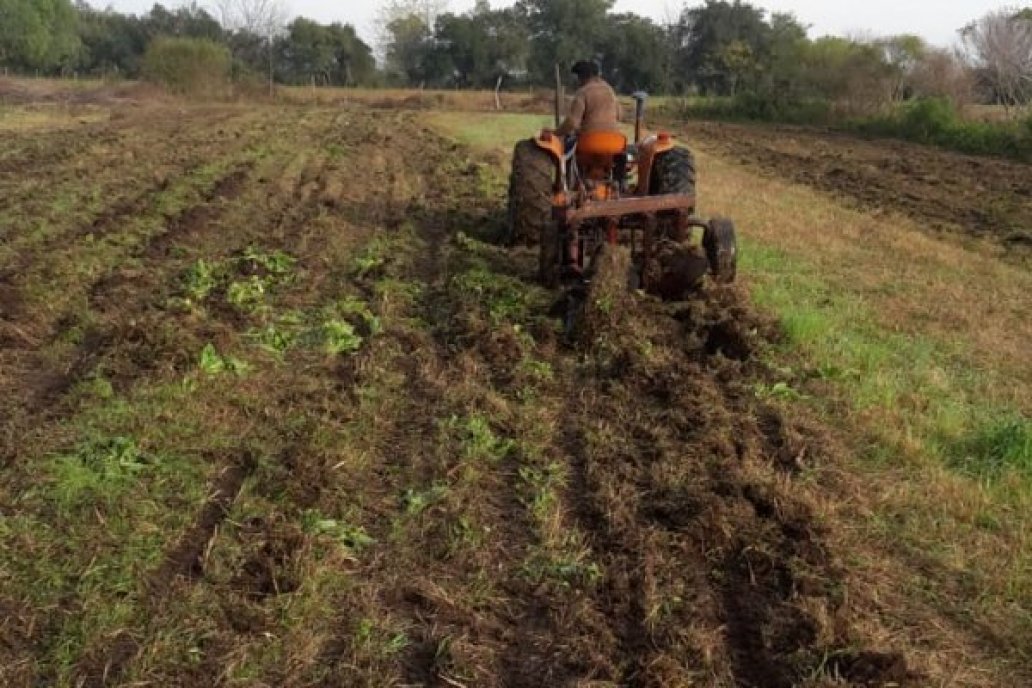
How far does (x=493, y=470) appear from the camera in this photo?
429cm

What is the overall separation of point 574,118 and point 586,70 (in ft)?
1.37

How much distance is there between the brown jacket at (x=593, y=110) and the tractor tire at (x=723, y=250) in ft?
3.85

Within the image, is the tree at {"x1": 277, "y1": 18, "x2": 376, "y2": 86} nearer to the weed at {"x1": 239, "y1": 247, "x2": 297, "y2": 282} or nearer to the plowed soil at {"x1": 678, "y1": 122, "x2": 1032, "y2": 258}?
the plowed soil at {"x1": 678, "y1": 122, "x2": 1032, "y2": 258}

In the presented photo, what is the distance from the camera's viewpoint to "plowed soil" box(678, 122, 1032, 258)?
1175cm

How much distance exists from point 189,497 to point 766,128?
28622mm

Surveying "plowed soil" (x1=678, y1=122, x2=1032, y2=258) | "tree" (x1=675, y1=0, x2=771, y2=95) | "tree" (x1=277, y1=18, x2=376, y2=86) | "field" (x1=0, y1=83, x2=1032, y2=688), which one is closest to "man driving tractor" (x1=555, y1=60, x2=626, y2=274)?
"field" (x1=0, y1=83, x2=1032, y2=688)

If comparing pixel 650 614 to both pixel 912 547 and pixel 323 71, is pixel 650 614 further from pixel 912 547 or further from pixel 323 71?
pixel 323 71

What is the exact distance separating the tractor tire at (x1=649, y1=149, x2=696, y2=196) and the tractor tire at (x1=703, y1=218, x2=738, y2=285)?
586 millimetres

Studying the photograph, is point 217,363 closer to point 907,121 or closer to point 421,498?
point 421,498

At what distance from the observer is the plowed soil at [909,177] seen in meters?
11.8

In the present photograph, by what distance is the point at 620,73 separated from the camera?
50.4m

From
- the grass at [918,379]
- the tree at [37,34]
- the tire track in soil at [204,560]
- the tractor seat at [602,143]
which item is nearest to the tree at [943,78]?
the grass at [918,379]

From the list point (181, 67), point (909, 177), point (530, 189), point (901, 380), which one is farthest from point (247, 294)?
point (181, 67)

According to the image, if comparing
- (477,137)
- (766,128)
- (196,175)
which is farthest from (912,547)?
(766,128)
